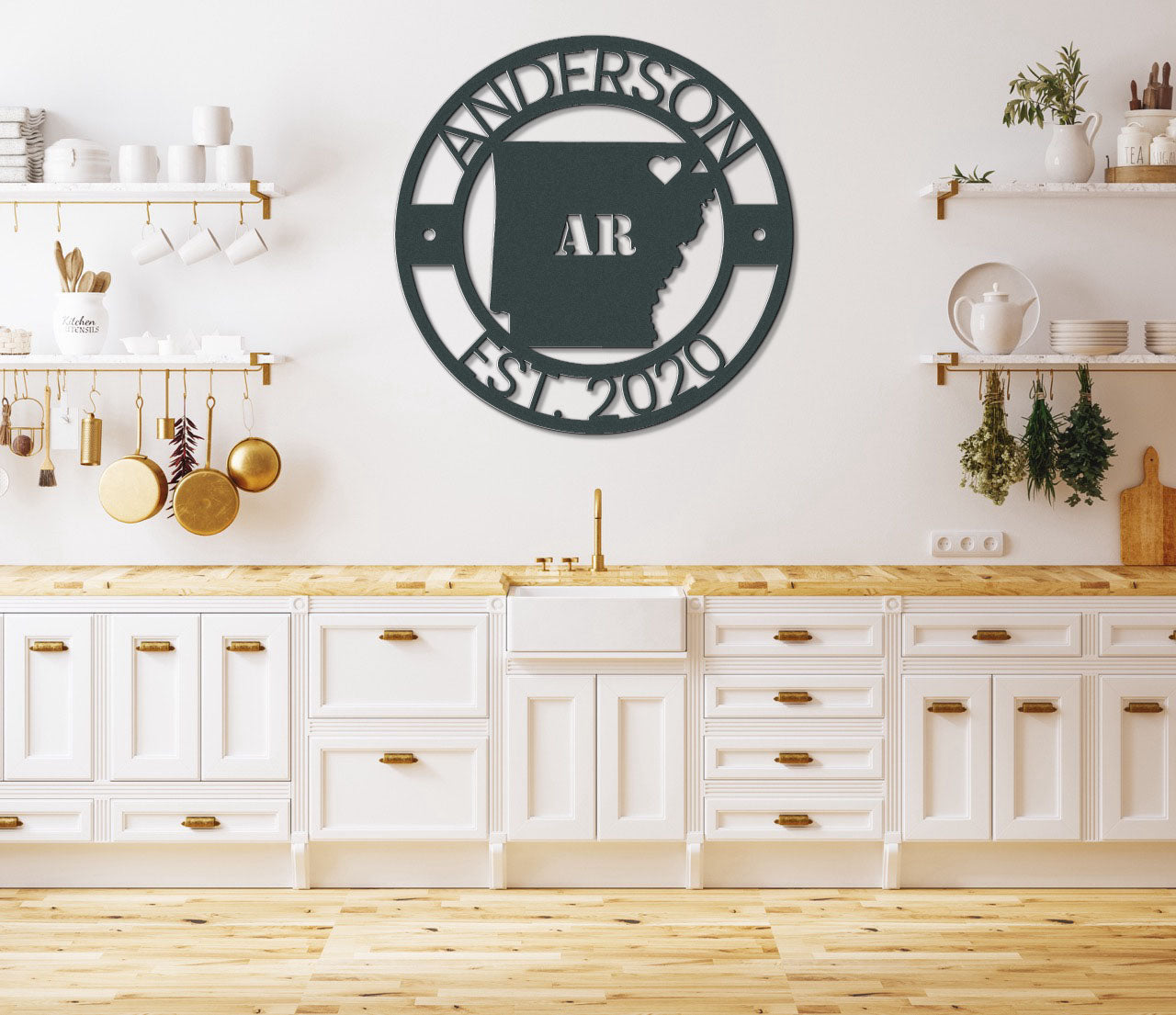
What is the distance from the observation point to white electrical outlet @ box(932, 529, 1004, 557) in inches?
140

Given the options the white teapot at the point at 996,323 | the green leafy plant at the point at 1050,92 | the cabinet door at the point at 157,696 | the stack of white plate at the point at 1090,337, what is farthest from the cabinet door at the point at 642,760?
the green leafy plant at the point at 1050,92

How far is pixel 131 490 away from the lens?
3426 millimetres

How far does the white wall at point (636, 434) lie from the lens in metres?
3.48

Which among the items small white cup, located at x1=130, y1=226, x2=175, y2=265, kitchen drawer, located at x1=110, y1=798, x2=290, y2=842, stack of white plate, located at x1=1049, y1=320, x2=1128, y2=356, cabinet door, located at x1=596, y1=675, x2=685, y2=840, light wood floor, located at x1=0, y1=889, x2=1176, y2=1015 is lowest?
light wood floor, located at x1=0, y1=889, x2=1176, y2=1015

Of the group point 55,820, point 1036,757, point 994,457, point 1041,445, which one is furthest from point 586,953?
point 1041,445

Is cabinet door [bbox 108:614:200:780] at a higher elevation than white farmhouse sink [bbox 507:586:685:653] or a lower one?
lower

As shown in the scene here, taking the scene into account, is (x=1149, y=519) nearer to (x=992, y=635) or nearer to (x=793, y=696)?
(x=992, y=635)

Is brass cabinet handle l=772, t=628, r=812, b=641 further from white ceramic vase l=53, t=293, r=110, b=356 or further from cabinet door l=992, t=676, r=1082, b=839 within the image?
white ceramic vase l=53, t=293, r=110, b=356

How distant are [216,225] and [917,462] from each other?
2.22 metres

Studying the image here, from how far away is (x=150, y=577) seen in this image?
10.6ft

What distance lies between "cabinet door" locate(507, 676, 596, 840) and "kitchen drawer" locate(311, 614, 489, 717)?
0.47ft

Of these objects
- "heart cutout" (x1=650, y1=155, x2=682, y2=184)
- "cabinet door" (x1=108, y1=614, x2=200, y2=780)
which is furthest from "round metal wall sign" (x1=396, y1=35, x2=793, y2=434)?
"cabinet door" (x1=108, y1=614, x2=200, y2=780)

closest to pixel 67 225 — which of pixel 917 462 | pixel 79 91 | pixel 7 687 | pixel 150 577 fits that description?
pixel 79 91

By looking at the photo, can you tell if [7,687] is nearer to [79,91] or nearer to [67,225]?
[67,225]
